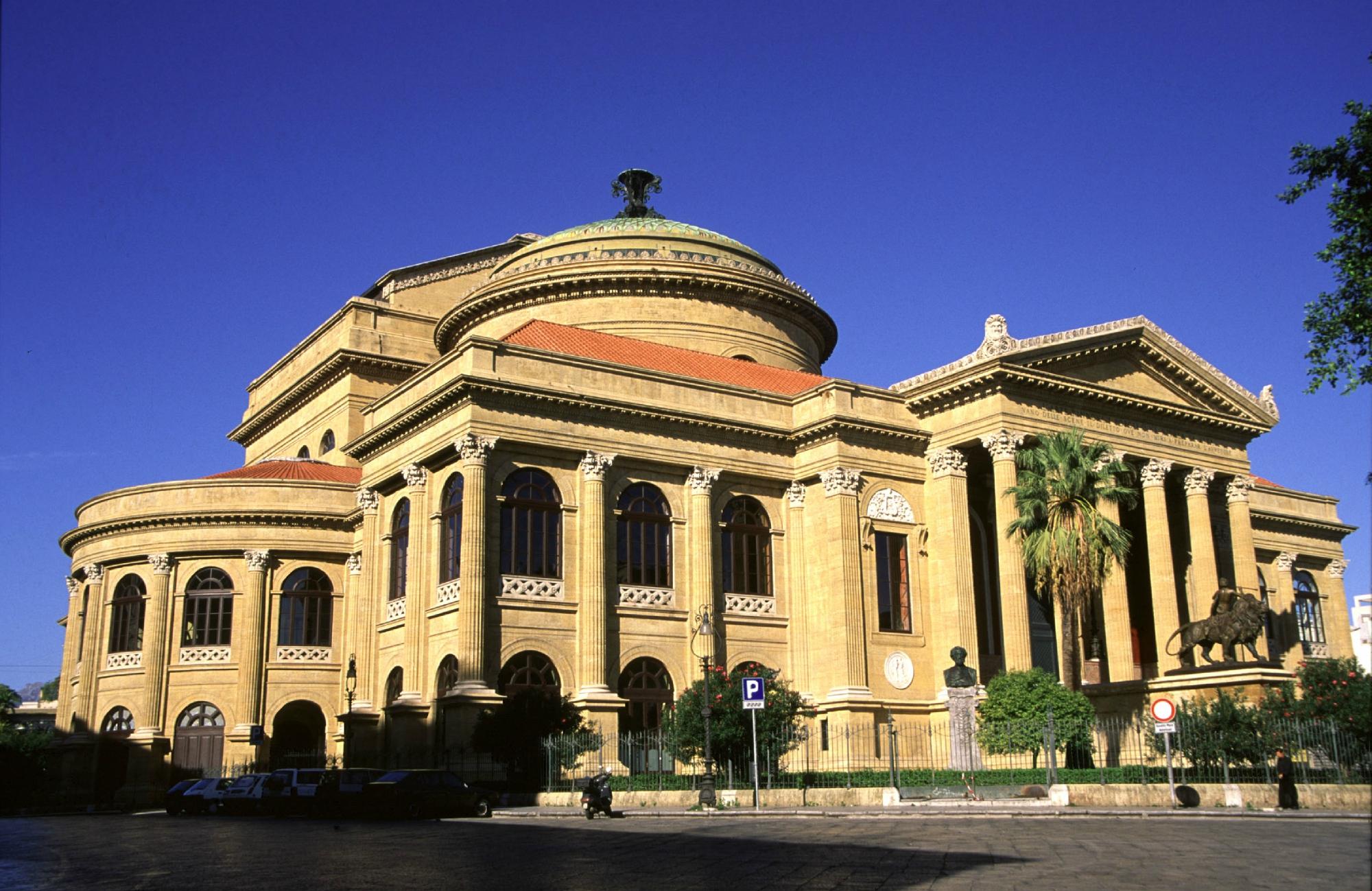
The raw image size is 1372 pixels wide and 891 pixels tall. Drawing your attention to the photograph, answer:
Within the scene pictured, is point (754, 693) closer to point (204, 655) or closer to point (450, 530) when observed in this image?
point (450, 530)

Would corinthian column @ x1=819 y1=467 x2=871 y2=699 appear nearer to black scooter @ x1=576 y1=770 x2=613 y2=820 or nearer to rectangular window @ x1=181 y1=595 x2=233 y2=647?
black scooter @ x1=576 y1=770 x2=613 y2=820

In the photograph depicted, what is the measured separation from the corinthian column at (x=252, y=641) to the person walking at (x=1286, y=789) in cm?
3137

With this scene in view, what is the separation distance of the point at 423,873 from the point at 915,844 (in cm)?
678

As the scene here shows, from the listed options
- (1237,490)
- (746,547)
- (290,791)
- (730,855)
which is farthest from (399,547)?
(1237,490)

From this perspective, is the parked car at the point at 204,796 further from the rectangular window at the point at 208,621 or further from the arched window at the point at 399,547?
the rectangular window at the point at 208,621

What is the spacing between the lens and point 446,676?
35.5m

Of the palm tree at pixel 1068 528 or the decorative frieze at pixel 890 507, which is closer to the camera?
the palm tree at pixel 1068 528

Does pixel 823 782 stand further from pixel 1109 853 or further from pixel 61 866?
pixel 61 866

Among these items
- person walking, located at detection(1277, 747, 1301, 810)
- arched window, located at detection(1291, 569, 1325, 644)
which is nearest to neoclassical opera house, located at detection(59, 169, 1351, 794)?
person walking, located at detection(1277, 747, 1301, 810)

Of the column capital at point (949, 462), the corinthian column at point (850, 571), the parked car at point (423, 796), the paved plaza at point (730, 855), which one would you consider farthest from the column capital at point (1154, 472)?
the parked car at point (423, 796)

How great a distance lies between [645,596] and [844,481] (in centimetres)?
714

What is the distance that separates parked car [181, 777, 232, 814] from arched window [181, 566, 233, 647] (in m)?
9.31

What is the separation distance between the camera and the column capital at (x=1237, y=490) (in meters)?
44.3

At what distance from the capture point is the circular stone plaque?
3894 cm
